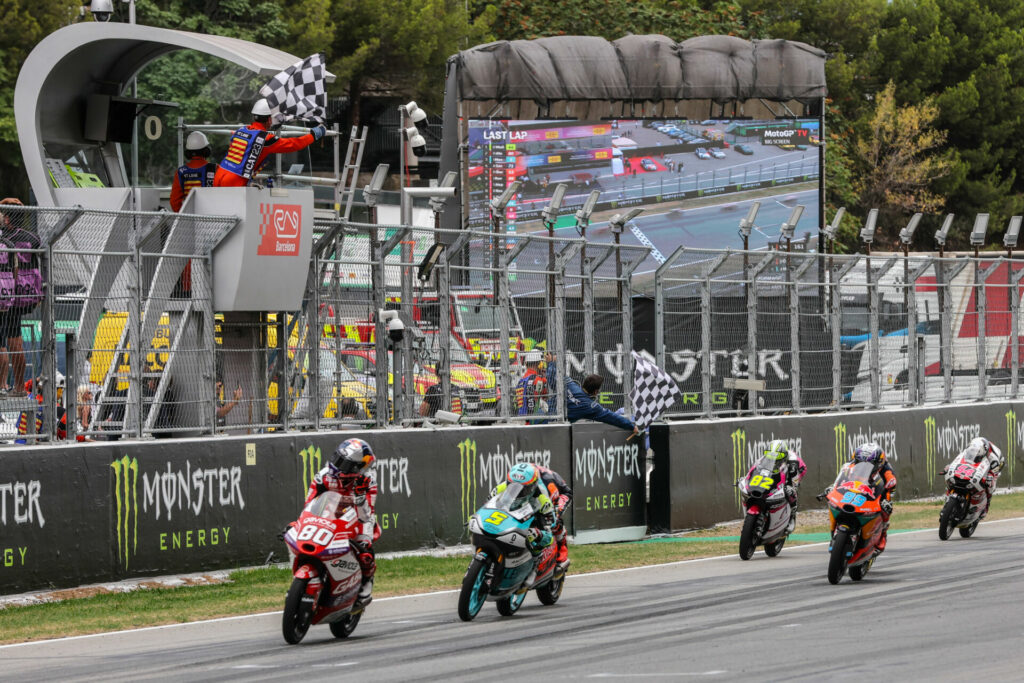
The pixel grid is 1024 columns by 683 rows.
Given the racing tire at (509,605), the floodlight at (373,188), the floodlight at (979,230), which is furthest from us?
the floodlight at (979,230)

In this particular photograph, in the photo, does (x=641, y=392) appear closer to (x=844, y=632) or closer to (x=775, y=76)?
(x=844, y=632)

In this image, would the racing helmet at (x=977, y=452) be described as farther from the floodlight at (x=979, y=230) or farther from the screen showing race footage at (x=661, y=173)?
the screen showing race footage at (x=661, y=173)

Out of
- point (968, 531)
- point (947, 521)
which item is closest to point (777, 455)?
point (947, 521)

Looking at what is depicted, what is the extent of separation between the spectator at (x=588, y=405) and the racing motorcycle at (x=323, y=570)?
24.5ft

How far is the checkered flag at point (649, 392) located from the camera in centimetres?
1862

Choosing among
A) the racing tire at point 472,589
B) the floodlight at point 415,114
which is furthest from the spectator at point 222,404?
the floodlight at point 415,114

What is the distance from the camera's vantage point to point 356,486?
11.0 m

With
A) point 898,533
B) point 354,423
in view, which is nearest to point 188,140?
point 354,423

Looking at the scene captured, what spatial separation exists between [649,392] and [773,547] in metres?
3.31

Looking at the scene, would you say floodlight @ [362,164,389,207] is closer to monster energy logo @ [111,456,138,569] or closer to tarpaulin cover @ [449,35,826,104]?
monster energy logo @ [111,456,138,569]

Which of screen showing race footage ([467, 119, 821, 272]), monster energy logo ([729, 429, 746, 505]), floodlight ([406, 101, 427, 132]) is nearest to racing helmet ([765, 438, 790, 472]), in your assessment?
monster energy logo ([729, 429, 746, 505])

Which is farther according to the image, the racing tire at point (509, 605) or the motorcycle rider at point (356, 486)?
the racing tire at point (509, 605)

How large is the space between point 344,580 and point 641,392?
8.59 metres

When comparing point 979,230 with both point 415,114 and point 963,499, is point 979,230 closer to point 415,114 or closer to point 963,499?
point 963,499
